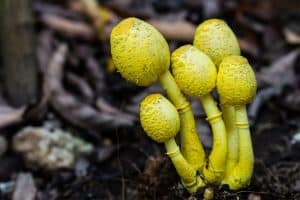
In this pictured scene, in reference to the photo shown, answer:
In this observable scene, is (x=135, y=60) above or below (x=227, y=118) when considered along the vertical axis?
A: above

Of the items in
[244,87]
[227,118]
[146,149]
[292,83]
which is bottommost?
[146,149]

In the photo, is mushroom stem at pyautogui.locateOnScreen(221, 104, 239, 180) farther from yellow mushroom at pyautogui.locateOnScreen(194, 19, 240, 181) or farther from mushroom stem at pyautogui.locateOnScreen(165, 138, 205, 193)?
mushroom stem at pyautogui.locateOnScreen(165, 138, 205, 193)

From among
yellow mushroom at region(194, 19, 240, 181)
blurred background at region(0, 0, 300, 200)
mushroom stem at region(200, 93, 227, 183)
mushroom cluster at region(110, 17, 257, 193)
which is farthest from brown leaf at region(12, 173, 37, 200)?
yellow mushroom at region(194, 19, 240, 181)

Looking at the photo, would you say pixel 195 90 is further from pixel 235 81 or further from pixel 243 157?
pixel 243 157

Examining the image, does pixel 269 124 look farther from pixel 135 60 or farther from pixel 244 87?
pixel 135 60

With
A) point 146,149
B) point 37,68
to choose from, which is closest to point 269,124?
point 146,149

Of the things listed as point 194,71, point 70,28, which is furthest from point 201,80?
point 70,28
